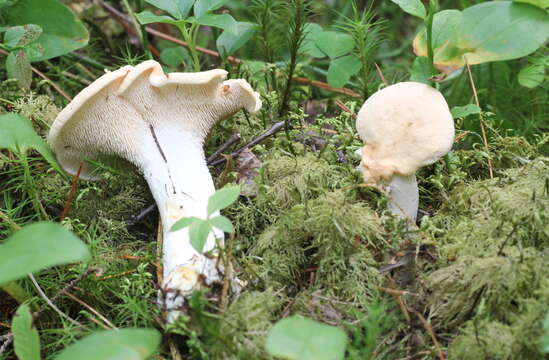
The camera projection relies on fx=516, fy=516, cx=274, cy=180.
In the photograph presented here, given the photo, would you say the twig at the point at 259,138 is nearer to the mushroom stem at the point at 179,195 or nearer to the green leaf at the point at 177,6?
the mushroom stem at the point at 179,195

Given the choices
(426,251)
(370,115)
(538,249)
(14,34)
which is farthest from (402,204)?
(14,34)

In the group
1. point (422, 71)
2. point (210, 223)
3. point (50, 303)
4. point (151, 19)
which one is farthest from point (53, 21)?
point (422, 71)

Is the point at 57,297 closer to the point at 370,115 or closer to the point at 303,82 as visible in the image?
the point at 370,115

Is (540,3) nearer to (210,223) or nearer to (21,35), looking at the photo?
(210,223)

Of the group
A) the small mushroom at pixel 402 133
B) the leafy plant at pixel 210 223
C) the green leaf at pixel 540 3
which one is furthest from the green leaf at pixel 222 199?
the green leaf at pixel 540 3

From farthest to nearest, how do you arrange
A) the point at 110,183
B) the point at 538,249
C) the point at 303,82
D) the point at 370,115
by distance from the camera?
the point at 303,82 < the point at 110,183 < the point at 370,115 < the point at 538,249

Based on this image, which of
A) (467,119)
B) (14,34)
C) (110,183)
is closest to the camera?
(110,183)
